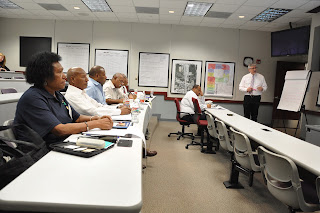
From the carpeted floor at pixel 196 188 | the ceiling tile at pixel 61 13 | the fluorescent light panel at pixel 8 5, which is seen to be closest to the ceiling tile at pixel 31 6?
the fluorescent light panel at pixel 8 5

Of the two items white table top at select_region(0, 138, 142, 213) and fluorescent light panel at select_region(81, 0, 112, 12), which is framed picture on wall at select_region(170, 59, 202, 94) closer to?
fluorescent light panel at select_region(81, 0, 112, 12)

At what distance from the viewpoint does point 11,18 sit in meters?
7.42

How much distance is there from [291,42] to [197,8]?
8.53 ft

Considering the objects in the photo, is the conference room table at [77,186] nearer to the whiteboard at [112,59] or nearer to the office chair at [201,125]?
the office chair at [201,125]

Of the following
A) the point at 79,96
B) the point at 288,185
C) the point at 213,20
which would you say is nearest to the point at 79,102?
the point at 79,96

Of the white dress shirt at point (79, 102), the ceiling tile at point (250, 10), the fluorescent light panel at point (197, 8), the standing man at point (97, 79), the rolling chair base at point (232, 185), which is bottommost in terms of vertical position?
the rolling chair base at point (232, 185)

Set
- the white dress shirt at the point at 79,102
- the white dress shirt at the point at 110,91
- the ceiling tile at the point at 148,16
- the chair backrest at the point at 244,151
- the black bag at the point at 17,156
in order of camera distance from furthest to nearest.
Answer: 1. the ceiling tile at the point at 148,16
2. the white dress shirt at the point at 110,91
3. the white dress shirt at the point at 79,102
4. the chair backrest at the point at 244,151
5. the black bag at the point at 17,156

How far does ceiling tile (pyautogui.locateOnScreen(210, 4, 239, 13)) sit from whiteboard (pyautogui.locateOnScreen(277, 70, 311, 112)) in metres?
2.22

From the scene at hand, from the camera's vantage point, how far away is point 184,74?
24.7 ft

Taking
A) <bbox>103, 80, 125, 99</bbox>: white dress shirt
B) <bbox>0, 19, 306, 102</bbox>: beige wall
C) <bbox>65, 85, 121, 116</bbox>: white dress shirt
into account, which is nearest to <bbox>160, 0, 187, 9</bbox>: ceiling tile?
<bbox>0, 19, 306, 102</bbox>: beige wall

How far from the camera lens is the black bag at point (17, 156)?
1016mm

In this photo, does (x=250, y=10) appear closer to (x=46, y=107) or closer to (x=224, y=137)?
(x=224, y=137)

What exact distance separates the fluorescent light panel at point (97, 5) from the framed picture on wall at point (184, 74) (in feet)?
8.28

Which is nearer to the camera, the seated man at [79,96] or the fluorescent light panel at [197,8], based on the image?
the seated man at [79,96]
